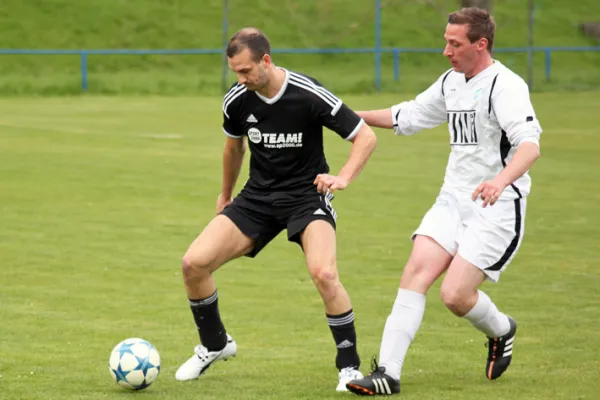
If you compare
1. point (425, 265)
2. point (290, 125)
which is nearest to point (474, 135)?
point (425, 265)

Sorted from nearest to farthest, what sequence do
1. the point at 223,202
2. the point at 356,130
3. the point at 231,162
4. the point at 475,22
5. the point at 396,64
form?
1. the point at 475,22
2. the point at 356,130
3. the point at 231,162
4. the point at 223,202
5. the point at 396,64

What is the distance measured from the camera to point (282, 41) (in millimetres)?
37781

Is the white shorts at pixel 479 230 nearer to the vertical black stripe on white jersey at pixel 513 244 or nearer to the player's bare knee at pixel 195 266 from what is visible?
the vertical black stripe on white jersey at pixel 513 244

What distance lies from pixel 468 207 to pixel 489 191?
2.12 ft

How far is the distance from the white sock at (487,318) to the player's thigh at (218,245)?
4.27ft

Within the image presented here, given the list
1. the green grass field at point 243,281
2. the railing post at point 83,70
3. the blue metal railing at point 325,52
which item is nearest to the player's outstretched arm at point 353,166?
the green grass field at point 243,281

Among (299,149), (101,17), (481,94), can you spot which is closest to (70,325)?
(299,149)

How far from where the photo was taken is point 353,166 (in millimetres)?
6734

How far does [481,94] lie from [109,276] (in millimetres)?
4695

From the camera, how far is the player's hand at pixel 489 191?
6.11m

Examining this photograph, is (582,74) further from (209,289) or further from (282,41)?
(209,289)

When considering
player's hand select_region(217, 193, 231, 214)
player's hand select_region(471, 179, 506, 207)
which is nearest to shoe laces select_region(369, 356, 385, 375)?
player's hand select_region(471, 179, 506, 207)

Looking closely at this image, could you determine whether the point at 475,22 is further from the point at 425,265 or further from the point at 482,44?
the point at 425,265

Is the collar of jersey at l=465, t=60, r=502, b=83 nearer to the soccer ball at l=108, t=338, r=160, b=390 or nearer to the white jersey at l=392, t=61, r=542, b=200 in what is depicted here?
the white jersey at l=392, t=61, r=542, b=200
